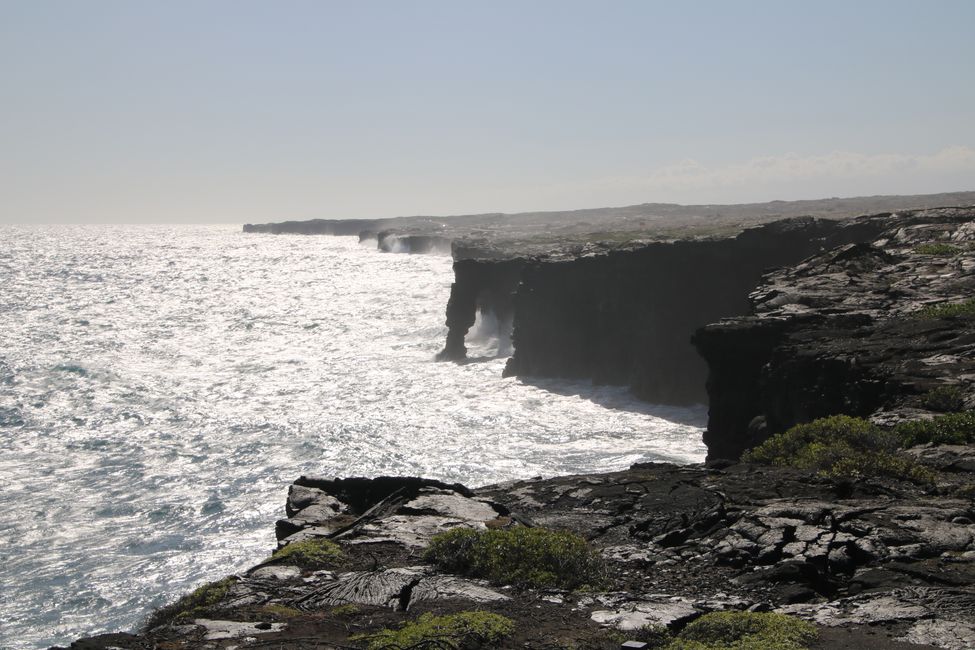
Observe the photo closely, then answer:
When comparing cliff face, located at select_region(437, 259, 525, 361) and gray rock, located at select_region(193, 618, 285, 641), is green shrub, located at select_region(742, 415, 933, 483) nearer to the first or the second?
gray rock, located at select_region(193, 618, 285, 641)

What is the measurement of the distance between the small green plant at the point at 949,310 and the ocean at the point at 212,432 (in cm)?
2004

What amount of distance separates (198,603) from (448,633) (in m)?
3.58

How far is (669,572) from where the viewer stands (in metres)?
10.8

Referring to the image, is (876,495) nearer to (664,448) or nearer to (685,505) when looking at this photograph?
(685,505)

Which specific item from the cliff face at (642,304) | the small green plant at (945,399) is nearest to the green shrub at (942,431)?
the small green plant at (945,399)

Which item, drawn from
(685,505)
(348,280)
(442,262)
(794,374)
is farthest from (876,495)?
(442,262)

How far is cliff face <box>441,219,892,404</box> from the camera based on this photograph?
58.1 metres

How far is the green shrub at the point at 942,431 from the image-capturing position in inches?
598

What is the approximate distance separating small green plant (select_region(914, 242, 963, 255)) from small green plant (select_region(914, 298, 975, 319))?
6932 millimetres

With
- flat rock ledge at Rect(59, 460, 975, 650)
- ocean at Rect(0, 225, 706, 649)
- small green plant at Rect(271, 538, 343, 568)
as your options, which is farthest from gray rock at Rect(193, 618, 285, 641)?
ocean at Rect(0, 225, 706, 649)

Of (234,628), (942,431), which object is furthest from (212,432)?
(234,628)

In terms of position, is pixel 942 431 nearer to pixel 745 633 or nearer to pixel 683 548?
pixel 683 548

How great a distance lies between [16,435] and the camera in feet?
160

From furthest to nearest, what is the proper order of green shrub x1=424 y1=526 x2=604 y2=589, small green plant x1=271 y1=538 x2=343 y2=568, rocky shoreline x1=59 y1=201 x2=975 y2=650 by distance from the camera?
small green plant x1=271 y1=538 x2=343 y2=568 < green shrub x1=424 y1=526 x2=604 y2=589 < rocky shoreline x1=59 y1=201 x2=975 y2=650
